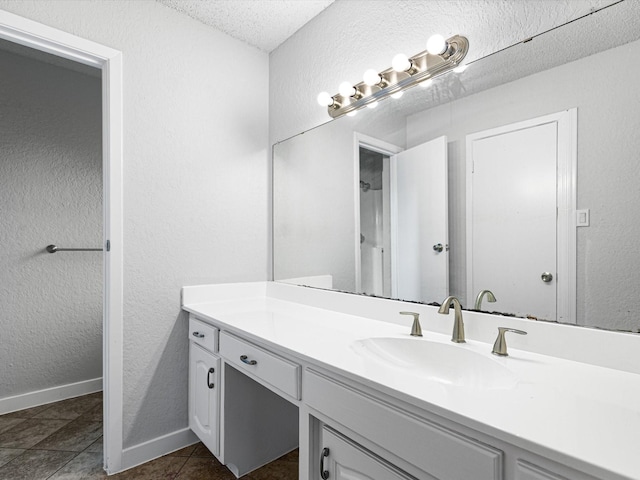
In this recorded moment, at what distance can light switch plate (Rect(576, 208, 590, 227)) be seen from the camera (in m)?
1.00

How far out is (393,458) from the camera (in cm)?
84

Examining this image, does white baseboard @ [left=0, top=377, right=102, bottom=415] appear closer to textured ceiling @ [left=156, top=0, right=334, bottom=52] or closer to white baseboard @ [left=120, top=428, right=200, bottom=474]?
white baseboard @ [left=120, top=428, right=200, bottom=474]

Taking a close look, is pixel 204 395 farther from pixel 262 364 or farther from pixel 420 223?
pixel 420 223

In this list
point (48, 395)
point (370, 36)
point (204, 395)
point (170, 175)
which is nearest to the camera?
point (370, 36)

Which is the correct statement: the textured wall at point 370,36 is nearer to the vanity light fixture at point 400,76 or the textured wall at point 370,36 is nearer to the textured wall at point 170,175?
the vanity light fixture at point 400,76

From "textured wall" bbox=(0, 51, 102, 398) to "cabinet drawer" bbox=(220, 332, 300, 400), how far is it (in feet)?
5.52

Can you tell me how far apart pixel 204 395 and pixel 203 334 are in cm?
30

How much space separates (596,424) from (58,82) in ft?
11.1

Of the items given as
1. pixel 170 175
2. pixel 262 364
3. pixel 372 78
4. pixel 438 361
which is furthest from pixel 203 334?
pixel 372 78

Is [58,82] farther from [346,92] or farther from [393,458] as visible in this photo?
[393,458]

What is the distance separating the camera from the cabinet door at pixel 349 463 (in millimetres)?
868

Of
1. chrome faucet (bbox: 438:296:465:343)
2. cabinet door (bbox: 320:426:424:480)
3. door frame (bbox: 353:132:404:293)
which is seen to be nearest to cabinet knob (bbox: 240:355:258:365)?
cabinet door (bbox: 320:426:424:480)

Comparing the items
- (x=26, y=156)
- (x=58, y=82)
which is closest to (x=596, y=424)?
(x=26, y=156)

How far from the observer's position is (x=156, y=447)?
5.84 ft
